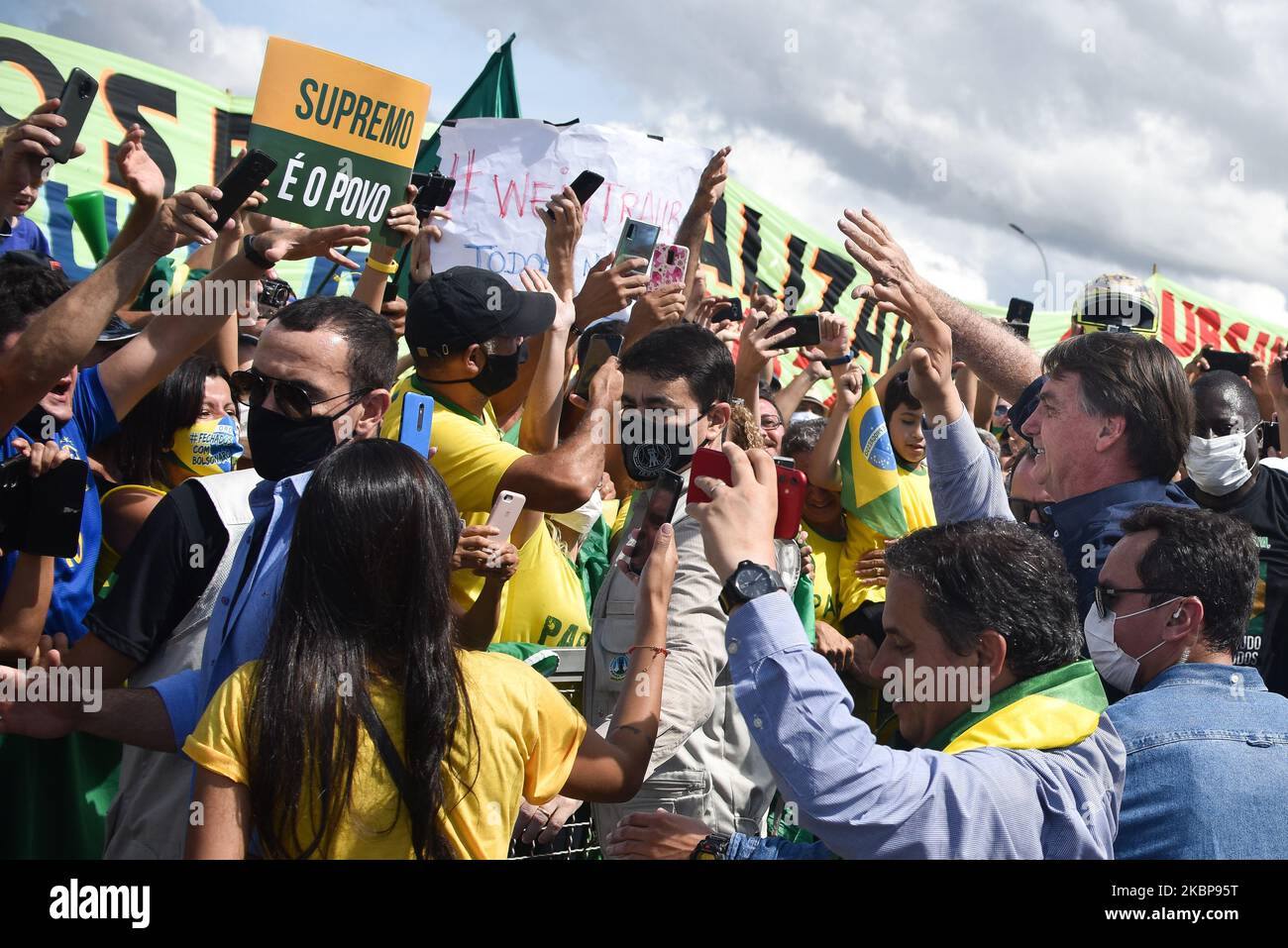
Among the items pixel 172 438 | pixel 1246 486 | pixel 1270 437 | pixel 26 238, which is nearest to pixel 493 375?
pixel 172 438

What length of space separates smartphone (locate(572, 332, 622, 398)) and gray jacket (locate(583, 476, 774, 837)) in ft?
4.60

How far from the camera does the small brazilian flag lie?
446 centimetres

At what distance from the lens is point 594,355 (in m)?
4.64

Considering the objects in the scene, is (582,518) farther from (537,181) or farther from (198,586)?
(537,181)

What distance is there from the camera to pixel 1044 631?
2123 millimetres

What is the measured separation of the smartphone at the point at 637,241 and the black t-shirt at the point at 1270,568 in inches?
96.5

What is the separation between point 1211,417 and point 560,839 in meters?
3.03

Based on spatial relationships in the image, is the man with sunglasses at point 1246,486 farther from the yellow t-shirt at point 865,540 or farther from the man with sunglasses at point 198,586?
the man with sunglasses at point 198,586

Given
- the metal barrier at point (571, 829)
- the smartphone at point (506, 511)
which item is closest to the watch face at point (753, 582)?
the smartphone at point (506, 511)

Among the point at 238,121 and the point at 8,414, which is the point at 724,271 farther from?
the point at 8,414

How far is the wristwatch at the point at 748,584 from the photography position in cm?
205

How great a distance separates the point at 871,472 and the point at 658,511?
1.98m

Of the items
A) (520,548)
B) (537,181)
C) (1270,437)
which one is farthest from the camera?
(1270,437)

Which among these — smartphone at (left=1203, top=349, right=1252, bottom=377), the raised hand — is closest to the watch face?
the raised hand
